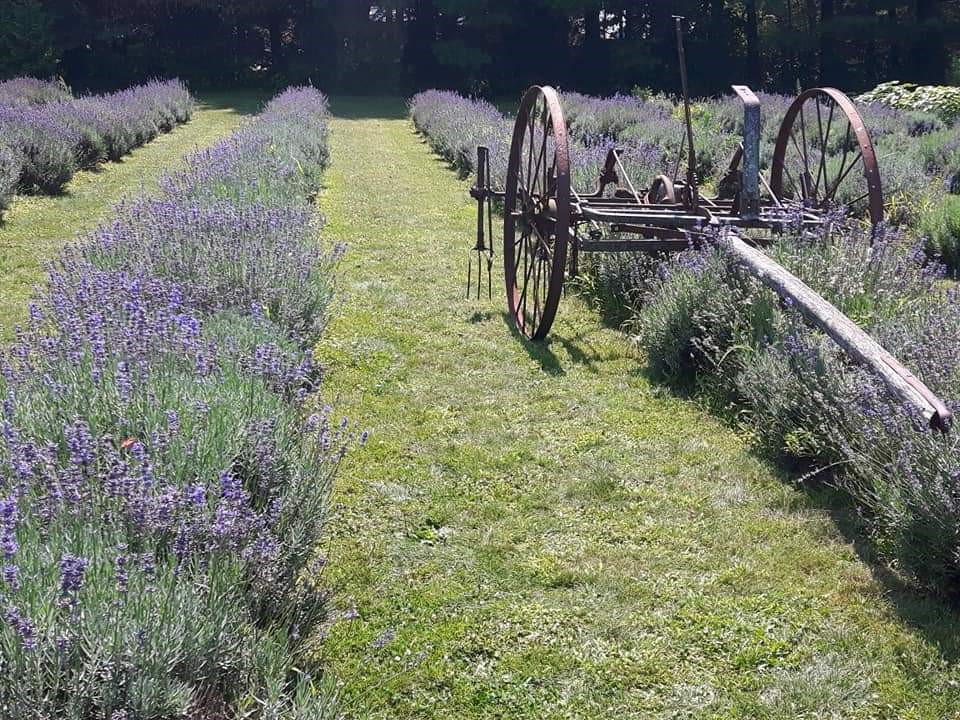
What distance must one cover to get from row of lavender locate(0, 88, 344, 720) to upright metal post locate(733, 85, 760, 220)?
9.54 feet

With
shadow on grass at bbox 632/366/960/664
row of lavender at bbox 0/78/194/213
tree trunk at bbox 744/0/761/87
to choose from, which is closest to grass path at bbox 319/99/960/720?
shadow on grass at bbox 632/366/960/664

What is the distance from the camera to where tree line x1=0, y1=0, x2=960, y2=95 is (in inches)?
1214

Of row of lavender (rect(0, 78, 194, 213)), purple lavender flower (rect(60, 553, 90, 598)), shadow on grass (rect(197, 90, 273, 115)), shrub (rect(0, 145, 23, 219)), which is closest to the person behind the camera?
purple lavender flower (rect(60, 553, 90, 598))

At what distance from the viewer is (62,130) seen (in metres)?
12.8

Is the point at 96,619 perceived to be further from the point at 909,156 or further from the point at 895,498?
the point at 909,156

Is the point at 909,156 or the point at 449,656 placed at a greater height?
the point at 909,156

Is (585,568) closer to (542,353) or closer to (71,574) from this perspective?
(71,574)

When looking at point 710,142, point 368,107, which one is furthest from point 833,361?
point 368,107

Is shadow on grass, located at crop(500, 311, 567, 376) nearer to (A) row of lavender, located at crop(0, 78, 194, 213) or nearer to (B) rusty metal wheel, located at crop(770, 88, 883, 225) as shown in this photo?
(B) rusty metal wheel, located at crop(770, 88, 883, 225)

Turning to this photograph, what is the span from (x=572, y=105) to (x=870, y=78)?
16.9m

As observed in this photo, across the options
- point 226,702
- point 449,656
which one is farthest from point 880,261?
point 226,702

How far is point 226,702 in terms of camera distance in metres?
2.39

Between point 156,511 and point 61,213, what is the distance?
935 cm

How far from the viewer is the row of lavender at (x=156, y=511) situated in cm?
203
